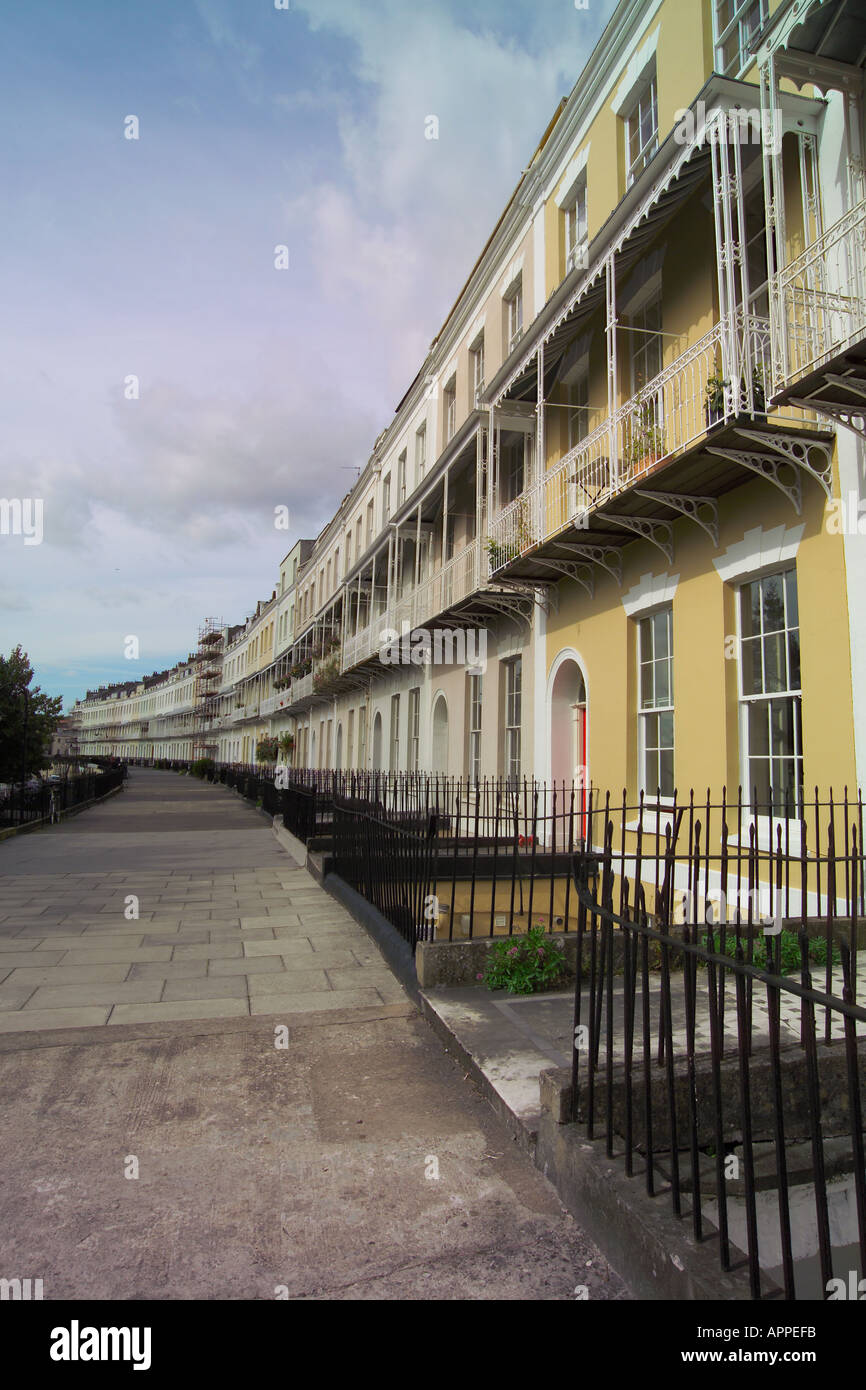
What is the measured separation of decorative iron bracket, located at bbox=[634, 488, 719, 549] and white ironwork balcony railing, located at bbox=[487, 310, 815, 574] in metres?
0.25

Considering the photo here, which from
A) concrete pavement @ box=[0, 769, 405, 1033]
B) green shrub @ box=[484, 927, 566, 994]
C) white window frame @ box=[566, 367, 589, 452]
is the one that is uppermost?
white window frame @ box=[566, 367, 589, 452]

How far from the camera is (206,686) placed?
7912 cm

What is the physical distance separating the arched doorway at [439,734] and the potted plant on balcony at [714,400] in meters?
11.0

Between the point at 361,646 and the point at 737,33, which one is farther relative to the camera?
the point at 361,646

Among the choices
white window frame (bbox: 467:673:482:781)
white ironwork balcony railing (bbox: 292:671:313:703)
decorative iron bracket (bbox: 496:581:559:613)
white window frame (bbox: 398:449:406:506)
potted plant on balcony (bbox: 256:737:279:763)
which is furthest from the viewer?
potted plant on balcony (bbox: 256:737:279:763)

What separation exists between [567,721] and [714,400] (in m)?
5.72

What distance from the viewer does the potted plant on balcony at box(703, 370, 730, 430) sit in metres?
7.18

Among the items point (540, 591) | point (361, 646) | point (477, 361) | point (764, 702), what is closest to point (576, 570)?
point (540, 591)

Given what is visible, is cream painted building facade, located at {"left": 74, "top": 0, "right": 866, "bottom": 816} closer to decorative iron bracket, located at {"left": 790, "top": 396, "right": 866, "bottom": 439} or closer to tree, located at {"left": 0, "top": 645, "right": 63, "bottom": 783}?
decorative iron bracket, located at {"left": 790, "top": 396, "right": 866, "bottom": 439}

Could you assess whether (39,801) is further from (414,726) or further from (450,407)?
(450,407)

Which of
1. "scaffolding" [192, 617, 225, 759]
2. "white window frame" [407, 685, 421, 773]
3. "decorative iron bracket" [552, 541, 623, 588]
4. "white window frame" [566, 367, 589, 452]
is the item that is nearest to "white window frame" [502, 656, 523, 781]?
"decorative iron bracket" [552, 541, 623, 588]

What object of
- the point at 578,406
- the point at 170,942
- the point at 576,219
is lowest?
the point at 170,942

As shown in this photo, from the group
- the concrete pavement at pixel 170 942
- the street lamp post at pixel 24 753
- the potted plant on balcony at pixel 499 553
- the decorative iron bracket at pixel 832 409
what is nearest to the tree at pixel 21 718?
the street lamp post at pixel 24 753

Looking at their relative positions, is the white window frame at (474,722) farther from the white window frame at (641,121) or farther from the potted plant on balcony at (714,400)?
the potted plant on balcony at (714,400)
